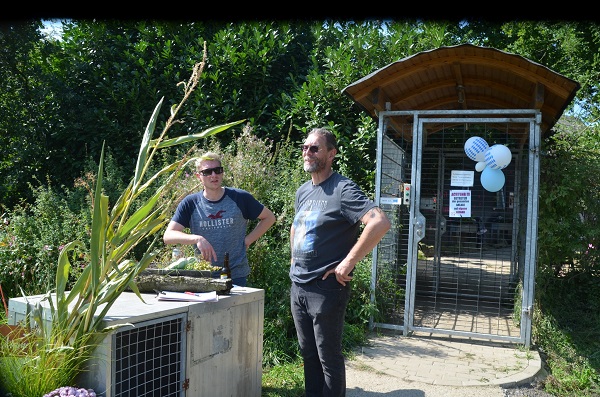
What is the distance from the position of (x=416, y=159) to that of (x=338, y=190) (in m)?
2.96

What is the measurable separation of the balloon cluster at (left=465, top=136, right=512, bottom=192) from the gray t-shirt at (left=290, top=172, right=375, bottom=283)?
129 inches

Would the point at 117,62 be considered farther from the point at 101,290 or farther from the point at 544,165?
the point at 101,290

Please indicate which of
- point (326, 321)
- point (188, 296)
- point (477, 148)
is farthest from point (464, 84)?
point (188, 296)

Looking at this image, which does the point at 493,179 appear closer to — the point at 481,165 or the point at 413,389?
the point at 481,165

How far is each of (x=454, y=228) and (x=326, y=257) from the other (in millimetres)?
5668

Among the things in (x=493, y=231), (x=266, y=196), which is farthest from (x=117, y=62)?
(x=493, y=231)

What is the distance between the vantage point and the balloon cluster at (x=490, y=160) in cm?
644

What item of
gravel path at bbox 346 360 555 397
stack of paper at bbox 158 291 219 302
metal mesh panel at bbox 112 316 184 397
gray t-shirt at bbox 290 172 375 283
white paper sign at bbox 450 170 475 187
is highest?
white paper sign at bbox 450 170 475 187

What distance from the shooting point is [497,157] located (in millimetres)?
6414

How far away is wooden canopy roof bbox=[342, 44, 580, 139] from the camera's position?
5.96 meters

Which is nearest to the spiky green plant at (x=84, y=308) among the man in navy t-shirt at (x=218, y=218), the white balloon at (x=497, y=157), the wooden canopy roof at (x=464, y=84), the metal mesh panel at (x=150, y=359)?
the metal mesh panel at (x=150, y=359)

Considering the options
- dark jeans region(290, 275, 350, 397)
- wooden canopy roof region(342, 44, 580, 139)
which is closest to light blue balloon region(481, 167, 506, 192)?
wooden canopy roof region(342, 44, 580, 139)

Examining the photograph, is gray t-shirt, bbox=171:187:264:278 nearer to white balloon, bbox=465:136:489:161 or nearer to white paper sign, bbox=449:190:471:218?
white paper sign, bbox=449:190:471:218

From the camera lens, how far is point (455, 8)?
26.8 ft
